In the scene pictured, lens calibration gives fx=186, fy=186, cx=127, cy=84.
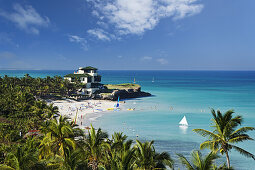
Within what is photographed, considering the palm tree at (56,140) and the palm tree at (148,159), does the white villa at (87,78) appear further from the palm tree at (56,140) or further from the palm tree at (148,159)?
the palm tree at (148,159)

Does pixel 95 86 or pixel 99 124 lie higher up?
pixel 95 86

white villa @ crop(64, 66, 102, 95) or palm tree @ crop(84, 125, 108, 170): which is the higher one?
white villa @ crop(64, 66, 102, 95)

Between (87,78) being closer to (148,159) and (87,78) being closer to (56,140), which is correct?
(56,140)

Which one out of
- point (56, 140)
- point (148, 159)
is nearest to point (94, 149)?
point (56, 140)

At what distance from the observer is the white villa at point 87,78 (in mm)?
88000

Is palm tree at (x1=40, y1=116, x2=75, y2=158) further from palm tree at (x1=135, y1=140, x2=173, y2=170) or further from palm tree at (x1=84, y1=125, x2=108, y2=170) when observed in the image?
palm tree at (x1=135, y1=140, x2=173, y2=170)

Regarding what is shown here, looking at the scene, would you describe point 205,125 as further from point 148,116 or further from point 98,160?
point 98,160

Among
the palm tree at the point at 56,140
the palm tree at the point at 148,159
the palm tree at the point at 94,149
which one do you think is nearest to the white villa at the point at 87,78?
the palm tree at the point at 56,140

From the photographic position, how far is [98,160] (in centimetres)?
1538

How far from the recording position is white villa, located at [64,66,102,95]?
289ft

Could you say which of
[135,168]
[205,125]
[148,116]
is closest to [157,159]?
[135,168]

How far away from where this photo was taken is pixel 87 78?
88.6 m

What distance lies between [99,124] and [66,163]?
34.1m

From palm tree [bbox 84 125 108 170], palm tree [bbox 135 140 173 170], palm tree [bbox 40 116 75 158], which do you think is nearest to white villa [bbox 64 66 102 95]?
palm tree [bbox 40 116 75 158]
